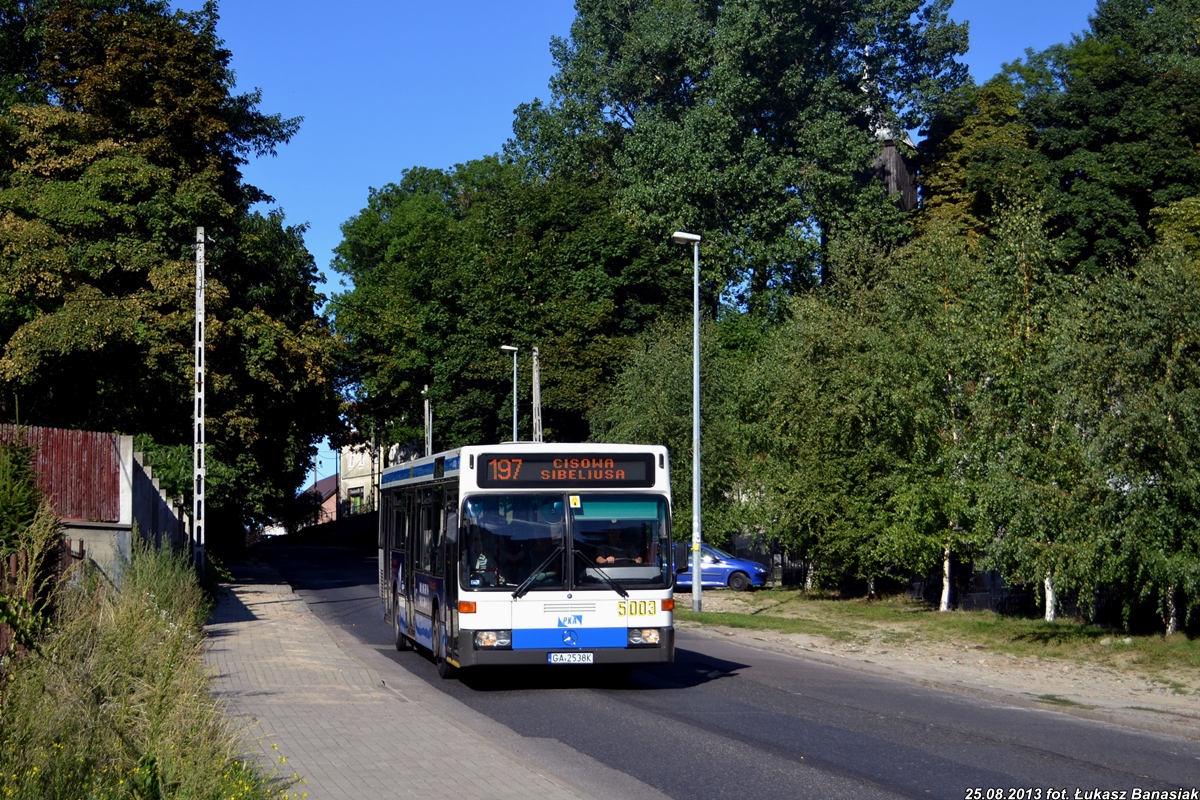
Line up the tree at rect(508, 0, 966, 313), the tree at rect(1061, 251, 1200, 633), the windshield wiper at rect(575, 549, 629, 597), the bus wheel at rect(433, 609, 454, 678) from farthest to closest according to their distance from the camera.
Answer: the tree at rect(508, 0, 966, 313) < the tree at rect(1061, 251, 1200, 633) < the bus wheel at rect(433, 609, 454, 678) < the windshield wiper at rect(575, 549, 629, 597)

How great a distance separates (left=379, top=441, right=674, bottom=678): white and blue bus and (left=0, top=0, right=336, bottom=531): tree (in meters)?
20.7

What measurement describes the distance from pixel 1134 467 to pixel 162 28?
1196 inches

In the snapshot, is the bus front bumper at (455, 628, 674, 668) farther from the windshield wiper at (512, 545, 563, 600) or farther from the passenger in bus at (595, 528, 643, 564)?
the passenger in bus at (595, 528, 643, 564)

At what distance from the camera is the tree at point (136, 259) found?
32.9 meters

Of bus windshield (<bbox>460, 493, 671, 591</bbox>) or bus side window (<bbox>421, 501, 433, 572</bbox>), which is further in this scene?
bus side window (<bbox>421, 501, 433, 572</bbox>)

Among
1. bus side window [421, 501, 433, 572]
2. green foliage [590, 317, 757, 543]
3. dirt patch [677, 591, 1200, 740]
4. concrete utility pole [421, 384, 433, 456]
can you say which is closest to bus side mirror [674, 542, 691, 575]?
bus side window [421, 501, 433, 572]

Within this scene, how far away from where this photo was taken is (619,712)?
13484 mm

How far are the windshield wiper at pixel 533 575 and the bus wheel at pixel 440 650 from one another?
1831 mm

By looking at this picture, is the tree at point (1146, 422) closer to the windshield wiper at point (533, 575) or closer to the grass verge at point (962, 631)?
the grass verge at point (962, 631)

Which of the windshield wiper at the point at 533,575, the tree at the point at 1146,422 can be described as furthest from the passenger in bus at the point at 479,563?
the tree at the point at 1146,422

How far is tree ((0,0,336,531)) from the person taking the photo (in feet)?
108

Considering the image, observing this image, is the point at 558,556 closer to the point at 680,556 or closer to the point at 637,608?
the point at 637,608

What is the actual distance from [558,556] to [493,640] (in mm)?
1212

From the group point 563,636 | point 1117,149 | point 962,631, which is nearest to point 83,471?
point 563,636
